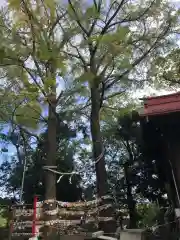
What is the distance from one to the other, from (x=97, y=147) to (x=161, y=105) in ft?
13.2

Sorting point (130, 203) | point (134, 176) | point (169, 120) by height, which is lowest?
point (130, 203)

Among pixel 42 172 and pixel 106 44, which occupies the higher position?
pixel 106 44

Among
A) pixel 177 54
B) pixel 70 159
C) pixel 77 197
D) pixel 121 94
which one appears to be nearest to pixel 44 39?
pixel 121 94

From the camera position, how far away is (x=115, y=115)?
13.7 meters

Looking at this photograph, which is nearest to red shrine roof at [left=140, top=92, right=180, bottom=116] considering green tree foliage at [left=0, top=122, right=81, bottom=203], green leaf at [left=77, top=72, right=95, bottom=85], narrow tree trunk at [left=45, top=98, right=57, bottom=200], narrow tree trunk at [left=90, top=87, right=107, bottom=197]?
green leaf at [left=77, top=72, right=95, bottom=85]

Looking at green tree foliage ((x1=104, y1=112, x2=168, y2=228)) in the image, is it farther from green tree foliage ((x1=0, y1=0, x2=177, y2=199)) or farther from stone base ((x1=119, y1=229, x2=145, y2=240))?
stone base ((x1=119, y1=229, x2=145, y2=240))

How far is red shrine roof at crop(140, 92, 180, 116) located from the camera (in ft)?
22.4

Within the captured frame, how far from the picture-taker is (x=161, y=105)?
7.19 metres

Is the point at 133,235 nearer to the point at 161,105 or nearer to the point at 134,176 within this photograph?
the point at 161,105

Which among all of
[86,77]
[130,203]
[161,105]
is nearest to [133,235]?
[161,105]

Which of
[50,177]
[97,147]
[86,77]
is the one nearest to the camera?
[50,177]

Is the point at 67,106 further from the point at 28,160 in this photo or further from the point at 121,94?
the point at 28,160

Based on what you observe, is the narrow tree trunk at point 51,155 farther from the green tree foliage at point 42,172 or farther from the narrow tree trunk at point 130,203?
the narrow tree trunk at point 130,203

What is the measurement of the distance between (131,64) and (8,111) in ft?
16.8
